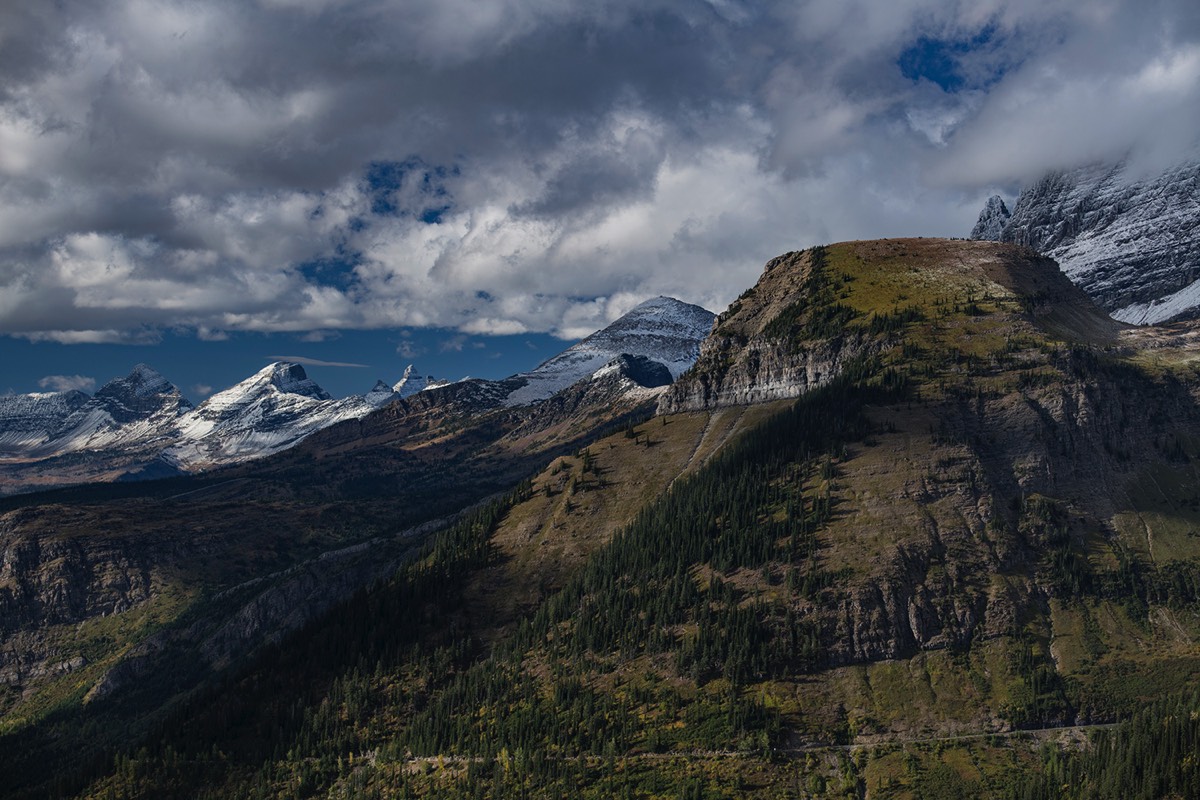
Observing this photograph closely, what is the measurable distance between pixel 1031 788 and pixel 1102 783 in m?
14.0

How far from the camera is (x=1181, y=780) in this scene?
18800 centimetres

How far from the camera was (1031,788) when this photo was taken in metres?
196

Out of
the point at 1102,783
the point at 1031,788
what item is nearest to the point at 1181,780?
the point at 1102,783

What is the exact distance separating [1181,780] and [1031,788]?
2887 centimetres

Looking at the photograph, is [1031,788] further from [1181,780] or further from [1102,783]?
[1181,780]

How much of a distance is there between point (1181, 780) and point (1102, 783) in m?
14.9
